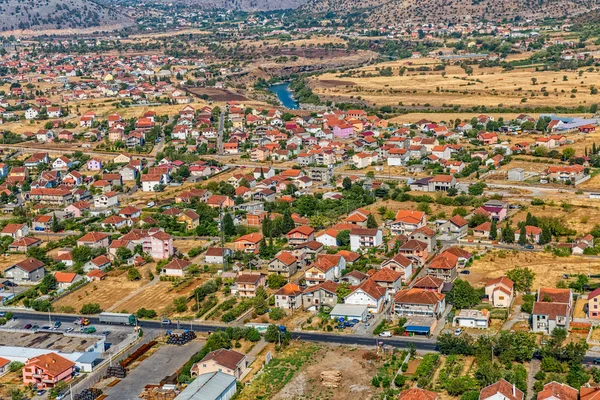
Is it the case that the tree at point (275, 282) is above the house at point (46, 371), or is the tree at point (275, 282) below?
below

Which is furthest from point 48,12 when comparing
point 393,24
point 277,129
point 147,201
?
point 147,201

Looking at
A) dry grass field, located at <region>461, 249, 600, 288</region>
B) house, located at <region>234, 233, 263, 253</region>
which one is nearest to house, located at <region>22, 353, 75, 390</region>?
house, located at <region>234, 233, 263, 253</region>

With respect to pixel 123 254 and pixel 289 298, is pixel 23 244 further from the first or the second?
pixel 289 298

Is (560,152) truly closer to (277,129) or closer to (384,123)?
(384,123)

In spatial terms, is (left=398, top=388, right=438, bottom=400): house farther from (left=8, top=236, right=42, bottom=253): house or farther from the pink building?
the pink building

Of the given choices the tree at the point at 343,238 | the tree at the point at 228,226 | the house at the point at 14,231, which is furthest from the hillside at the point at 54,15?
the tree at the point at 343,238

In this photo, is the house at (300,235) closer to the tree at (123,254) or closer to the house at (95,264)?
the tree at (123,254)
